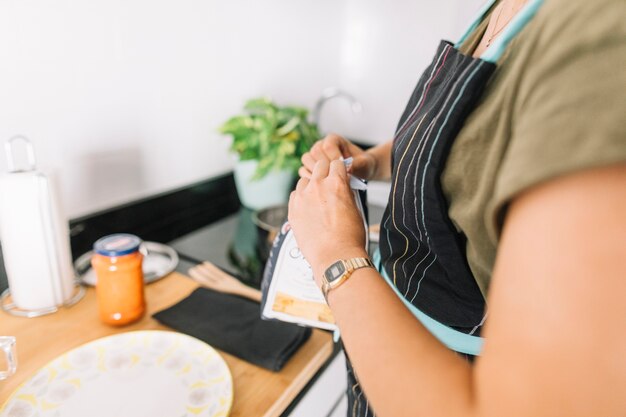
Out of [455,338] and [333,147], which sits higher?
[333,147]

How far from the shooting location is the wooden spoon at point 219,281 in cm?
82

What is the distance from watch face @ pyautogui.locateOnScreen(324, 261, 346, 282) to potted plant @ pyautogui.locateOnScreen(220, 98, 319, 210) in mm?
763

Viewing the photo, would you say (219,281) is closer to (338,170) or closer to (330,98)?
(338,170)

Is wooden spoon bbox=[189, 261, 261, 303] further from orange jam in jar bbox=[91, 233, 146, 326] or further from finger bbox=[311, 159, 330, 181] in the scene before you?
finger bbox=[311, 159, 330, 181]

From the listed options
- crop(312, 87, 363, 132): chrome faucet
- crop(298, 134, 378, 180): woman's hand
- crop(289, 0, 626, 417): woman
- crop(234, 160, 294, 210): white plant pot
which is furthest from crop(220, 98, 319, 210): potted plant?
crop(289, 0, 626, 417): woman

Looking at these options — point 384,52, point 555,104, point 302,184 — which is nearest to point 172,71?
point 302,184

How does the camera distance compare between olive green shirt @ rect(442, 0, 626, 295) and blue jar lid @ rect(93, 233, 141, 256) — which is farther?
blue jar lid @ rect(93, 233, 141, 256)

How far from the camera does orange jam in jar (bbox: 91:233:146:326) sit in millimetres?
670

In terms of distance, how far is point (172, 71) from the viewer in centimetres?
105

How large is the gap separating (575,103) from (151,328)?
0.67 m

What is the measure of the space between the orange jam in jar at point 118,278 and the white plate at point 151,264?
132 mm

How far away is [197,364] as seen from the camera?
612 mm

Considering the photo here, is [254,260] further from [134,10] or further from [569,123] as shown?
[569,123]

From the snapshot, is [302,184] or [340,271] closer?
[340,271]
